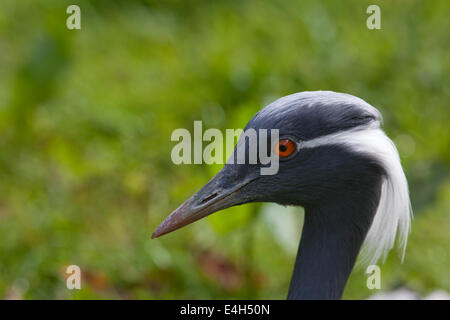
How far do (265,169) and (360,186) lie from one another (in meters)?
0.43

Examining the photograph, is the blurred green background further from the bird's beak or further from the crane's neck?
the crane's neck

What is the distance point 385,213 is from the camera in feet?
10.7

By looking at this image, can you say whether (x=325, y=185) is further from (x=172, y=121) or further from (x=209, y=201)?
(x=172, y=121)

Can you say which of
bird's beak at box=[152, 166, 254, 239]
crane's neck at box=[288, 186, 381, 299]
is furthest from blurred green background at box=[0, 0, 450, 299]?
crane's neck at box=[288, 186, 381, 299]

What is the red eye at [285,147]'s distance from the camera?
305 cm

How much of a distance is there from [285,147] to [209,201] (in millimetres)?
417

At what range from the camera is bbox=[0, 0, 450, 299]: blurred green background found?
4.68 m

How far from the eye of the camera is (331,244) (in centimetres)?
320

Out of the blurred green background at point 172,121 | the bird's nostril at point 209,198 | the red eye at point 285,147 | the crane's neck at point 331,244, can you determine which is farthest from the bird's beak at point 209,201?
the blurred green background at point 172,121

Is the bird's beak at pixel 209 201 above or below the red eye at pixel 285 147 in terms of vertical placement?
below

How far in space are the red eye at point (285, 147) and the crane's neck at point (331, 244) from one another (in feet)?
1.02

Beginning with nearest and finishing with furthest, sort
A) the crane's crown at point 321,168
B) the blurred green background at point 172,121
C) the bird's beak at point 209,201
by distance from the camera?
1. the crane's crown at point 321,168
2. the bird's beak at point 209,201
3. the blurred green background at point 172,121

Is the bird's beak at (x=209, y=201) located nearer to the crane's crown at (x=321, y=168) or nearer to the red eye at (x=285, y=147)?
the crane's crown at (x=321, y=168)
